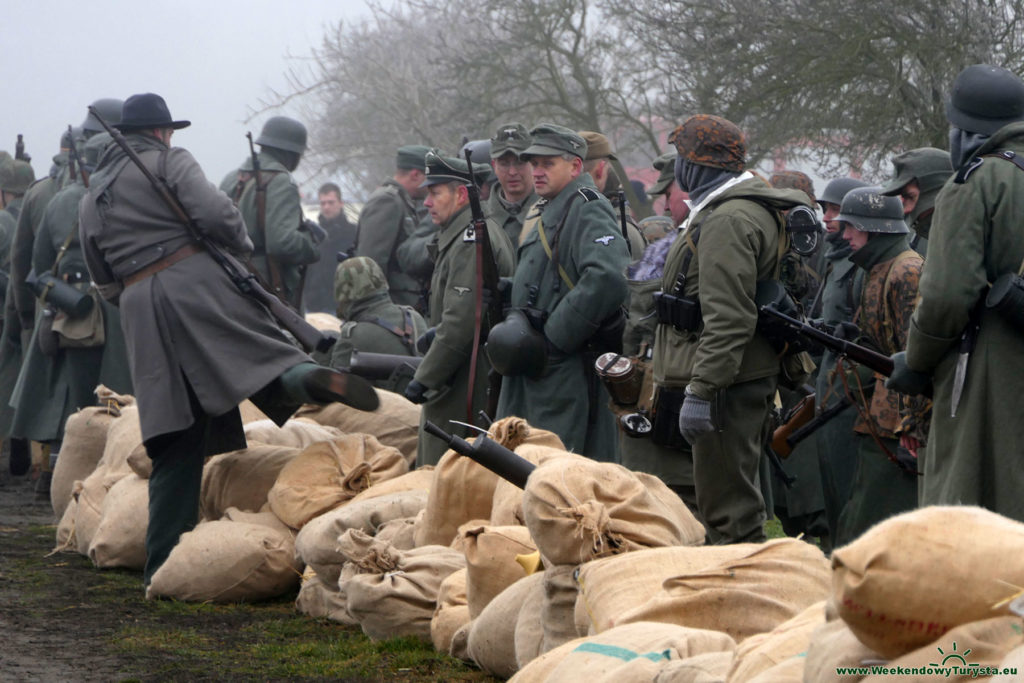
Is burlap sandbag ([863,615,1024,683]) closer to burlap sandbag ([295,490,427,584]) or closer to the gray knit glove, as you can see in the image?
the gray knit glove

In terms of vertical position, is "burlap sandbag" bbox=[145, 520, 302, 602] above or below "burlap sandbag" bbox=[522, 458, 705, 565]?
below

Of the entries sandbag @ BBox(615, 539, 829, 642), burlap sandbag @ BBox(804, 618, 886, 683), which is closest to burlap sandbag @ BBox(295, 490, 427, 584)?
sandbag @ BBox(615, 539, 829, 642)

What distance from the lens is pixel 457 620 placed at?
4746 millimetres

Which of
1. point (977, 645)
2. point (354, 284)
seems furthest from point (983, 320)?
point (354, 284)

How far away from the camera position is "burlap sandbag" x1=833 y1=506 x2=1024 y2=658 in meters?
1.83

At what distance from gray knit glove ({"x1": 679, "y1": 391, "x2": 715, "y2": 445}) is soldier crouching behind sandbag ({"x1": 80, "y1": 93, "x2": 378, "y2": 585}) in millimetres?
1763

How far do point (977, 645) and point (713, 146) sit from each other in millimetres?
3697

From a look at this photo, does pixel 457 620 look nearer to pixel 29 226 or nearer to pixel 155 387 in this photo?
pixel 155 387

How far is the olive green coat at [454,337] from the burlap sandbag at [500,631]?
2246 mm

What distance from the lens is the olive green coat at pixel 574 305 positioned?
598 centimetres

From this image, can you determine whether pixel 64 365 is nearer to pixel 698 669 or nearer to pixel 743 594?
pixel 743 594

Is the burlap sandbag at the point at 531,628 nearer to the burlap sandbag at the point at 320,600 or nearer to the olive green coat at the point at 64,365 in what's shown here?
the burlap sandbag at the point at 320,600

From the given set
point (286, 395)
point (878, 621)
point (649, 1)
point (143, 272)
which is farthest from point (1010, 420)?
point (649, 1)

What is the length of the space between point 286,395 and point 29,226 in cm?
405
